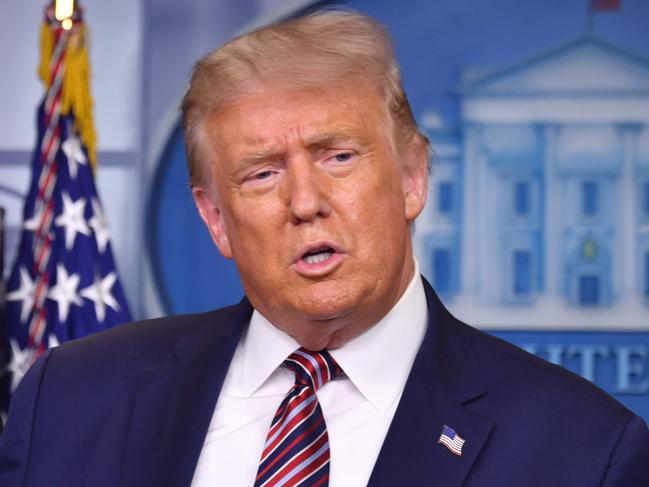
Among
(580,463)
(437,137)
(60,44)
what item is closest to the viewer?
(580,463)

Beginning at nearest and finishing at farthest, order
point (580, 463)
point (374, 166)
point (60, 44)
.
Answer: point (580, 463) → point (374, 166) → point (60, 44)

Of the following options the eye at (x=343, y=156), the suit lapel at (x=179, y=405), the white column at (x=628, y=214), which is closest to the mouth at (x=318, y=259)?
the eye at (x=343, y=156)

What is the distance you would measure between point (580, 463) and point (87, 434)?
2.33 feet

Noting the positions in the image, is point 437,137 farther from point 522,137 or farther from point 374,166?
point 374,166

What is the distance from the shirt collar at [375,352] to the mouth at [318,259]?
16cm

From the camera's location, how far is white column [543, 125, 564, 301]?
128 inches

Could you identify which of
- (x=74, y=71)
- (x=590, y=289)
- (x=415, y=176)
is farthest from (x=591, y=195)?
(x=415, y=176)

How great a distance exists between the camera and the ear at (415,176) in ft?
5.46

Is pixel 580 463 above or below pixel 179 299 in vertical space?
above

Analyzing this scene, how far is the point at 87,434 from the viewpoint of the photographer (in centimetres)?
167

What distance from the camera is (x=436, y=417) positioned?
1.55m

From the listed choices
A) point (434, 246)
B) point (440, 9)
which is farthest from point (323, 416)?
point (440, 9)

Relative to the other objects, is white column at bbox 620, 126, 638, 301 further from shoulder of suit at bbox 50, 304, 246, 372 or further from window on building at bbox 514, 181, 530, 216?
shoulder of suit at bbox 50, 304, 246, 372

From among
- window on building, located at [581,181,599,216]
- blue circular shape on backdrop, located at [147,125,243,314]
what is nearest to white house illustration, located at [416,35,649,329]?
window on building, located at [581,181,599,216]
